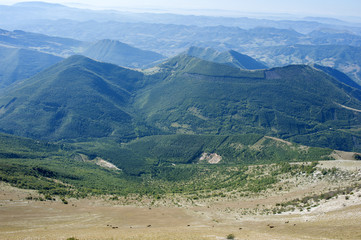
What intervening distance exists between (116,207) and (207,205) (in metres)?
26.5

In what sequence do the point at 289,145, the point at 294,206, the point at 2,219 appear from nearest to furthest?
the point at 2,219 → the point at 294,206 → the point at 289,145

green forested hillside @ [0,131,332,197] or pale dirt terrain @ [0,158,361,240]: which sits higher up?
pale dirt terrain @ [0,158,361,240]

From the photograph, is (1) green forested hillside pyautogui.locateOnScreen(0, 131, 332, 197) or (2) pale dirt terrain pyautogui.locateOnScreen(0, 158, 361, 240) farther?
(1) green forested hillside pyautogui.locateOnScreen(0, 131, 332, 197)

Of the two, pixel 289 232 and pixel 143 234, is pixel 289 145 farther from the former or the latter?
pixel 143 234

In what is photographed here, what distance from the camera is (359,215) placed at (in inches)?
1966

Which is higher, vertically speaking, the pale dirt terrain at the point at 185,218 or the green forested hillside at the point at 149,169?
the pale dirt terrain at the point at 185,218

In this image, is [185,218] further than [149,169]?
No

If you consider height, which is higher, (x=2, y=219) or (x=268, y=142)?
(x=2, y=219)

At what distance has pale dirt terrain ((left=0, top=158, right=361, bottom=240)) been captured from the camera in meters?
48.1

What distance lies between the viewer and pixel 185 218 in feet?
218

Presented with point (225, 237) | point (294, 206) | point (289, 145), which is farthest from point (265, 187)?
point (289, 145)

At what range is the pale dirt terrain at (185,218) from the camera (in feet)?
158

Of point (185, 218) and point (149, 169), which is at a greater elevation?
point (185, 218)

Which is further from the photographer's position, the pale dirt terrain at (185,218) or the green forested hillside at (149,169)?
the green forested hillside at (149,169)
